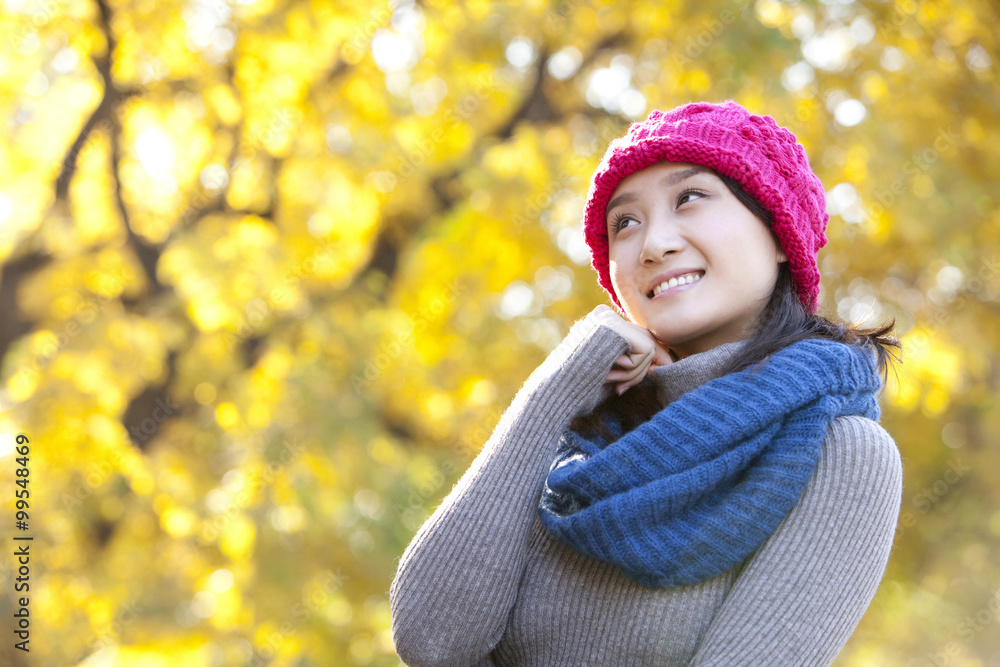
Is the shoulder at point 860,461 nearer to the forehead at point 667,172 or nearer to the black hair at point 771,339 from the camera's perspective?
the black hair at point 771,339

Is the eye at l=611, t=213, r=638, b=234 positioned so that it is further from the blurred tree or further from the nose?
the blurred tree

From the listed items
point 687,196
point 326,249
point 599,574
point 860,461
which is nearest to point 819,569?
point 860,461

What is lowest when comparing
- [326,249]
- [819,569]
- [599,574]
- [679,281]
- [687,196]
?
[326,249]

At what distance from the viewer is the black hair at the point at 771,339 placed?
1.34 meters

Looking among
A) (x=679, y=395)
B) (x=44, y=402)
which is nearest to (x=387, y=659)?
(x=44, y=402)

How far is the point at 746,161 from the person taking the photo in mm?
1370

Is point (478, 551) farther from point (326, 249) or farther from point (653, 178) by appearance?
point (326, 249)

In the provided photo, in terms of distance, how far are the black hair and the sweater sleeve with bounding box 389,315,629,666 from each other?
133mm

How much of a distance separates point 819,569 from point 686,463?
0.70 feet

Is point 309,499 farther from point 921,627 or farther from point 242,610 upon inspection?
point 921,627

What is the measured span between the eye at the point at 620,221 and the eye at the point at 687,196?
3.5 inches

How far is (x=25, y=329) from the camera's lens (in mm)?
4926

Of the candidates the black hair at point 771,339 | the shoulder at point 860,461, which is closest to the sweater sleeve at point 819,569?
the shoulder at point 860,461

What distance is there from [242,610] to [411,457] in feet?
4.18
